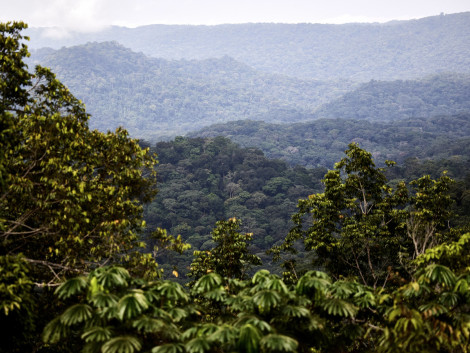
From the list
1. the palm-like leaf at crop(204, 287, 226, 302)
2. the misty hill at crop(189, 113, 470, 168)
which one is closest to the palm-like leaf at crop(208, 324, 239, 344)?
the palm-like leaf at crop(204, 287, 226, 302)

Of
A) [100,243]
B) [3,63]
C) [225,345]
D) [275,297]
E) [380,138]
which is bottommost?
[380,138]

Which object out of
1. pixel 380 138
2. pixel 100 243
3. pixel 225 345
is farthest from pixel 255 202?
pixel 380 138

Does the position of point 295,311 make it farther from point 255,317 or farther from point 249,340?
point 249,340

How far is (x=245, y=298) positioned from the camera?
565 centimetres

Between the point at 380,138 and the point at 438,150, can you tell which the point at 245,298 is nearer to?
the point at 438,150

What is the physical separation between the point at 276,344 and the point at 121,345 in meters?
1.70

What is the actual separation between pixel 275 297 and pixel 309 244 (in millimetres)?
9614

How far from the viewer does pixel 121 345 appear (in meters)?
4.70

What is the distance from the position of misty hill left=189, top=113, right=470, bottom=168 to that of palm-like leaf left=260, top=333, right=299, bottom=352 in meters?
115

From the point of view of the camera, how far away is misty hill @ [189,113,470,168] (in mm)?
125256

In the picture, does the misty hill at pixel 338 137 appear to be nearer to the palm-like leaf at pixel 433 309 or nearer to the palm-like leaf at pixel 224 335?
the palm-like leaf at pixel 433 309

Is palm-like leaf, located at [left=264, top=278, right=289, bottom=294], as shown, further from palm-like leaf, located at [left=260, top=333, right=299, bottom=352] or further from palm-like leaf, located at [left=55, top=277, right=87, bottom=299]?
palm-like leaf, located at [left=55, top=277, right=87, bottom=299]

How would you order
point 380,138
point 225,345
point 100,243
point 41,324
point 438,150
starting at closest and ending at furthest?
point 225,345 < point 41,324 < point 100,243 < point 438,150 < point 380,138

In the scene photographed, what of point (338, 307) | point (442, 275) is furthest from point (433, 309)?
point (338, 307)
